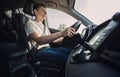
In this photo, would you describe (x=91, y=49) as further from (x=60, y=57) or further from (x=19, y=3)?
(x=19, y=3)

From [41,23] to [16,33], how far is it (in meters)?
0.42

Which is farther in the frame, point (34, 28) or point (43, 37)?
point (34, 28)

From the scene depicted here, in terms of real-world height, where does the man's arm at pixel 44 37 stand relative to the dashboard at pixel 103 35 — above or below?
below

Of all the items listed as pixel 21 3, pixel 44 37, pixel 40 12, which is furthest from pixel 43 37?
pixel 21 3

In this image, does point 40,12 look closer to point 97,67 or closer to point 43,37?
point 43,37

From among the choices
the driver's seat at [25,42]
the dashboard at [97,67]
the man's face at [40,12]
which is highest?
the dashboard at [97,67]

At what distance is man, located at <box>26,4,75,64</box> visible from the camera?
118 inches

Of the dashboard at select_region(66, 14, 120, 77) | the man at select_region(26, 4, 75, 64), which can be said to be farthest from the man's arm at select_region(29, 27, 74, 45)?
the dashboard at select_region(66, 14, 120, 77)

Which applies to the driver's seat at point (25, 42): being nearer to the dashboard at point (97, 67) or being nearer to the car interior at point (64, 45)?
the car interior at point (64, 45)

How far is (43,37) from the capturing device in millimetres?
3248

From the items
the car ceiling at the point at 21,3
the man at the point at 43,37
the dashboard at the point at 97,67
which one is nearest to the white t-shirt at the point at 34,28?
the man at the point at 43,37

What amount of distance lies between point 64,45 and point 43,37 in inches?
8.9

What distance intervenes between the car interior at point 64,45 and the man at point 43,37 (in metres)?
0.06

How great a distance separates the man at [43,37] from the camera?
300 centimetres
